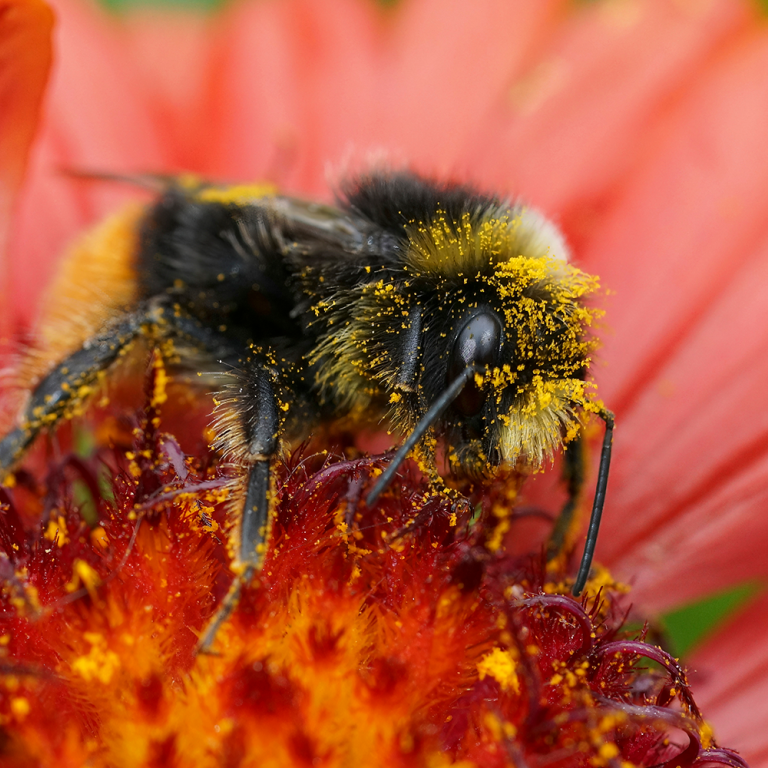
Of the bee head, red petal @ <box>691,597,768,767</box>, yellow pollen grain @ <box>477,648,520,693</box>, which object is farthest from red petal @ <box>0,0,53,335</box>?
red petal @ <box>691,597,768,767</box>

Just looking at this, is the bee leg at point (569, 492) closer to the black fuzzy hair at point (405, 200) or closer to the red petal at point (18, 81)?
the black fuzzy hair at point (405, 200)

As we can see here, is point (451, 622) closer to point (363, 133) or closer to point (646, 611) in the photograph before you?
point (646, 611)

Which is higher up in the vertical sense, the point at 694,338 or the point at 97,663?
the point at 694,338

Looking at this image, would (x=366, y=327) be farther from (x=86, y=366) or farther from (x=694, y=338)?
(x=694, y=338)

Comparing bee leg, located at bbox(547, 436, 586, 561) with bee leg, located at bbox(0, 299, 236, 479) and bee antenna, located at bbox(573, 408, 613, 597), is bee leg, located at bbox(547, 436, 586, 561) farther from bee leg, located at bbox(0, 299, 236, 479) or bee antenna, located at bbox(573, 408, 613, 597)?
bee leg, located at bbox(0, 299, 236, 479)

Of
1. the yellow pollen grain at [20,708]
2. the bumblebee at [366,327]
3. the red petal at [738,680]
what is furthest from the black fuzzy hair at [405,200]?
the red petal at [738,680]

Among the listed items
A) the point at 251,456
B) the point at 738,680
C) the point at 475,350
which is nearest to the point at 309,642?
the point at 251,456

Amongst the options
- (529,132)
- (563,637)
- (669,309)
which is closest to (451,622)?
(563,637)
